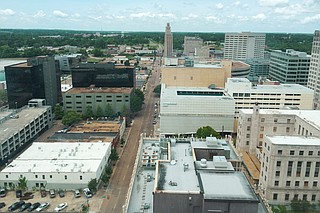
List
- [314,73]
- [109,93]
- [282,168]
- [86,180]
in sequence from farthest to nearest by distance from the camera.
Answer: [314,73]
[109,93]
[86,180]
[282,168]

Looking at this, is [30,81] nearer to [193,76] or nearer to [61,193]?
[193,76]

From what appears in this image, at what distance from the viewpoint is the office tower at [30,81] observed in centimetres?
10256

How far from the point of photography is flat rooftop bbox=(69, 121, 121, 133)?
8625cm

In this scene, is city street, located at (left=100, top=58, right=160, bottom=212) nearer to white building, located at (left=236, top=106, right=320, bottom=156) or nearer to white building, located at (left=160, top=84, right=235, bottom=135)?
white building, located at (left=160, top=84, right=235, bottom=135)

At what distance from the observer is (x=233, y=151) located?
5053 centimetres

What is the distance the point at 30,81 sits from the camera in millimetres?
104250

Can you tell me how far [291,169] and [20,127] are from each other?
64407 millimetres

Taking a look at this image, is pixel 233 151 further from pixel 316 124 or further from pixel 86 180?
pixel 86 180

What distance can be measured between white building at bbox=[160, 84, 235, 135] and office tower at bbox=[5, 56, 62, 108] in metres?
45.8

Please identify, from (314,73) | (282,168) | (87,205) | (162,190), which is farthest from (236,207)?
(314,73)

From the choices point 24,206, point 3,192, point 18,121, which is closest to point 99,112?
point 18,121

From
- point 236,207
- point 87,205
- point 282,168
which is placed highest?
point 236,207

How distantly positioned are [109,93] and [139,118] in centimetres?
1380

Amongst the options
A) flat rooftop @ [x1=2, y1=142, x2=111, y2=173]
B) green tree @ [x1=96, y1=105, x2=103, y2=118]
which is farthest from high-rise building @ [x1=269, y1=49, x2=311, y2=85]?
flat rooftop @ [x1=2, y1=142, x2=111, y2=173]
